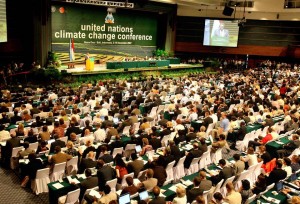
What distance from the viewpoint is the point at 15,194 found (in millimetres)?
8492

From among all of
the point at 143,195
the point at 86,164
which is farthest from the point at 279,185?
the point at 86,164

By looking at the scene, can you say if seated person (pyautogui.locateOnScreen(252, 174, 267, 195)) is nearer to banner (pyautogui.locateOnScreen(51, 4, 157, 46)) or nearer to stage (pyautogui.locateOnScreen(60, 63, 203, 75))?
stage (pyautogui.locateOnScreen(60, 63, 203, 75))

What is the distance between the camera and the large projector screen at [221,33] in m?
34.5

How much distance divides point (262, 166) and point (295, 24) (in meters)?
29.0

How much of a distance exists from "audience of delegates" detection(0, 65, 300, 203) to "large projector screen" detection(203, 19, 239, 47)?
14.9m

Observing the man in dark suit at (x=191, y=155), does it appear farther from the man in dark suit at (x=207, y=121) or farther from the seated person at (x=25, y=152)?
the seated person at (x=25, y=152)

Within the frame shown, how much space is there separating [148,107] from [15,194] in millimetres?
8042

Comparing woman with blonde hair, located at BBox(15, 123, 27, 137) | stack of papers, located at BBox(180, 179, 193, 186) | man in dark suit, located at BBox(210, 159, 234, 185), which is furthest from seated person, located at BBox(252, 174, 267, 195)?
woman with blonde hair, located at BBox(15, 123, 27, 137)

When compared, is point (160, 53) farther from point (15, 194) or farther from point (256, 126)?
point (15, 194)

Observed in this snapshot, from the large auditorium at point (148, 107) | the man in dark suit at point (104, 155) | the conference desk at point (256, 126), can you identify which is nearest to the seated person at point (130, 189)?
the large auditorium at point (148, 107)

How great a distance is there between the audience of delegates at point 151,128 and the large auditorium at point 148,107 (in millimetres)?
43

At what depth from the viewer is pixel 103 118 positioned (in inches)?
519

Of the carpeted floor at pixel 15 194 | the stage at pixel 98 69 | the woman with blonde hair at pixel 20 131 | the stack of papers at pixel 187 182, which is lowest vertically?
the carpeted floor at pixel 15 194

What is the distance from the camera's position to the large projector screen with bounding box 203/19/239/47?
34.5m
